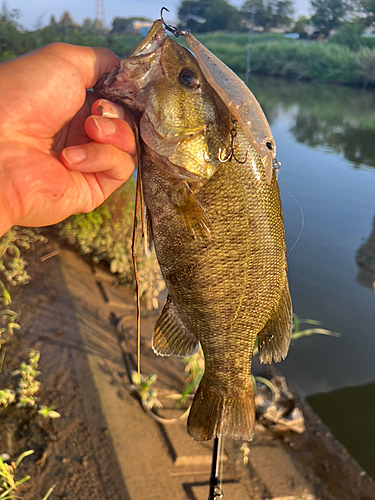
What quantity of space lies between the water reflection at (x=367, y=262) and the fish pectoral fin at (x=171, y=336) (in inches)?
164

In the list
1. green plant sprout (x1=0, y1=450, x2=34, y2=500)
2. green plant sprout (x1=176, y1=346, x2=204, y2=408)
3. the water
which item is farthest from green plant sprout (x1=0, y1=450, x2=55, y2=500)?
the water

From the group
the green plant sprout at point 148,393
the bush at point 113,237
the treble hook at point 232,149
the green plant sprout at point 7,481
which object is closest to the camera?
the treble hook at point 232,149

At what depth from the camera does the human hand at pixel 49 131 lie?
A: 1332 millimetres

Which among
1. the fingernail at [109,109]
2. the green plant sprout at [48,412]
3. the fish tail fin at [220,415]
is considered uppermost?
the fingernail at [109,109]

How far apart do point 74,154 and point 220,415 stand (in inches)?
47.5

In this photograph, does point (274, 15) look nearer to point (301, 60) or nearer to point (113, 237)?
point (301, 60)

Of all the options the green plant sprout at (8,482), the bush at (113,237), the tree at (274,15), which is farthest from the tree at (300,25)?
the green plant sprout at (8,482)

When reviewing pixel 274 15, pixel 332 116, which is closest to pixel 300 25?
pixel 274 15

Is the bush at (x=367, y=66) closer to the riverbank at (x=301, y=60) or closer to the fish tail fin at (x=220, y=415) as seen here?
the riverbank at (x=301, y=60)

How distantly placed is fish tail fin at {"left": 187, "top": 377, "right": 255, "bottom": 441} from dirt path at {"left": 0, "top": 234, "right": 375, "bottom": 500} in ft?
3.02

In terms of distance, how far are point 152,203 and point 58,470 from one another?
1789 millimetres

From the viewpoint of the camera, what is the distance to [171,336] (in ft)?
4.90

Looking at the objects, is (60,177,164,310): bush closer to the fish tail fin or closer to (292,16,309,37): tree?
the fish tail fin

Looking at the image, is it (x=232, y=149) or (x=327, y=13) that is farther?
(x=327, y=13)
